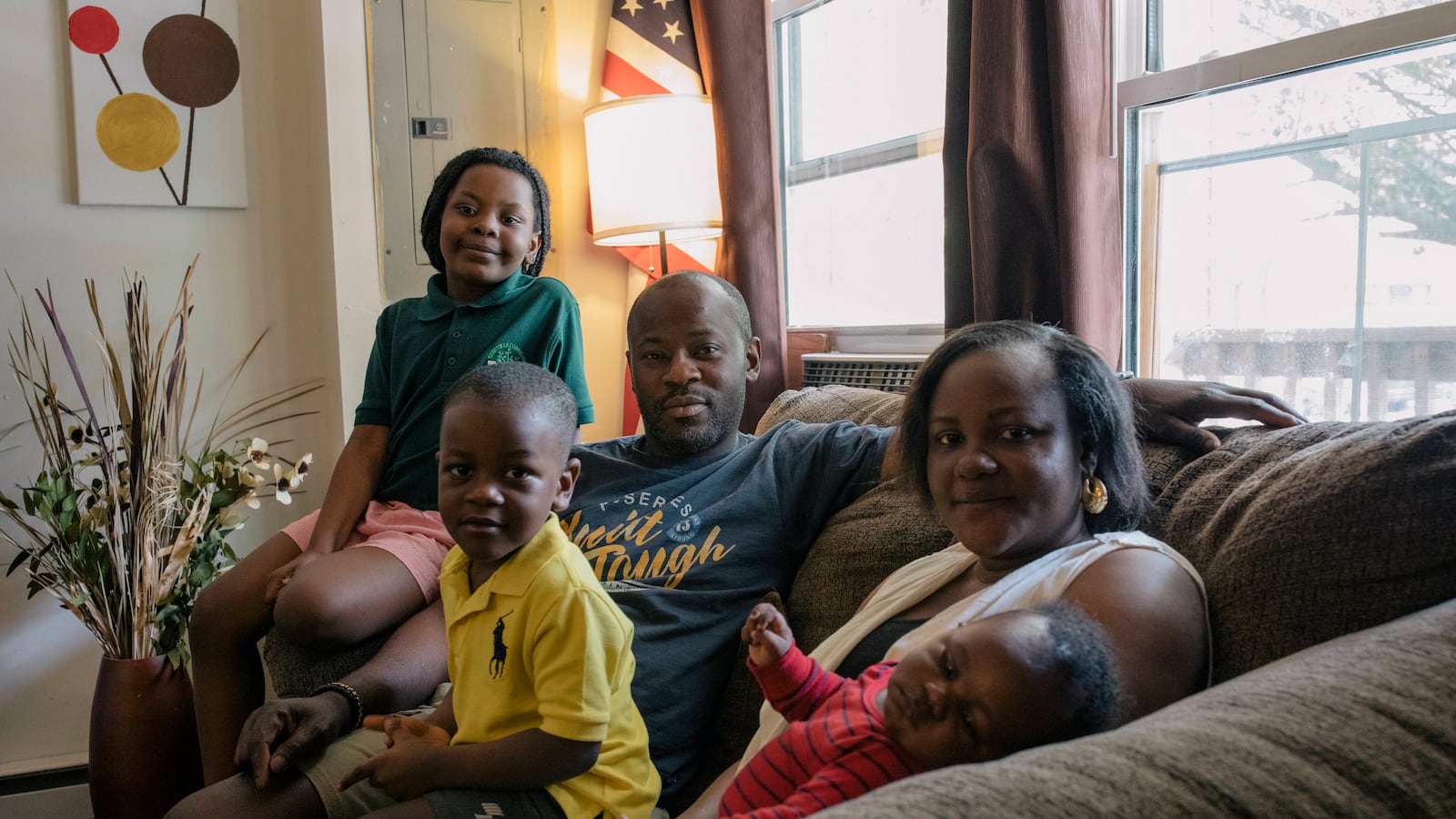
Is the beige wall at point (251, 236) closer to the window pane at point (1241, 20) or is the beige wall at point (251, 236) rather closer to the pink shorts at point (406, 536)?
the pink shorts at point (406, 536)

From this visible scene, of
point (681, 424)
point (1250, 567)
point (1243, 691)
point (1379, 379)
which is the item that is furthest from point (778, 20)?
point (1243, 691)

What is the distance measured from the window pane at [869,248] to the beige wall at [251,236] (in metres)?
0.80

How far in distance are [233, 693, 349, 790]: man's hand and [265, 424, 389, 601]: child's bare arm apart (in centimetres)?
45

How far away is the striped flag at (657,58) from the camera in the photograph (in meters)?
3.09

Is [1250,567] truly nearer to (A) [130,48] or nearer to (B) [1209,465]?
(B) [1209,465]

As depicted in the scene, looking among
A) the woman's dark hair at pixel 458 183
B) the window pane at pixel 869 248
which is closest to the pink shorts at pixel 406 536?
the woman's dark hair at pixel 458 183

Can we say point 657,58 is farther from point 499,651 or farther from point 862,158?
point 499,651

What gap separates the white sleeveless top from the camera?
1.00 m

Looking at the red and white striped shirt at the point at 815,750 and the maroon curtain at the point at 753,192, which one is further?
the maroon curtain at the point at 753,192

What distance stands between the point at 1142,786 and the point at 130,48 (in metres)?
3.06

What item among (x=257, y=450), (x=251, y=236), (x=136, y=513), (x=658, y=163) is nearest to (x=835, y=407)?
(x=658, y=163)

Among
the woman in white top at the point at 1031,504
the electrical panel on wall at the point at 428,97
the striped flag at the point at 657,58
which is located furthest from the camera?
the striped flag at the point at 657,58

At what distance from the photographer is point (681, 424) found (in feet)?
5.30

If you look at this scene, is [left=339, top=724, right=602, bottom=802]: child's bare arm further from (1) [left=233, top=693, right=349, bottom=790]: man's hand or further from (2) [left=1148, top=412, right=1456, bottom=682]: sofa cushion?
(2) [left=1148, top=412, right=1456, bottom=682]: sofa cushion
